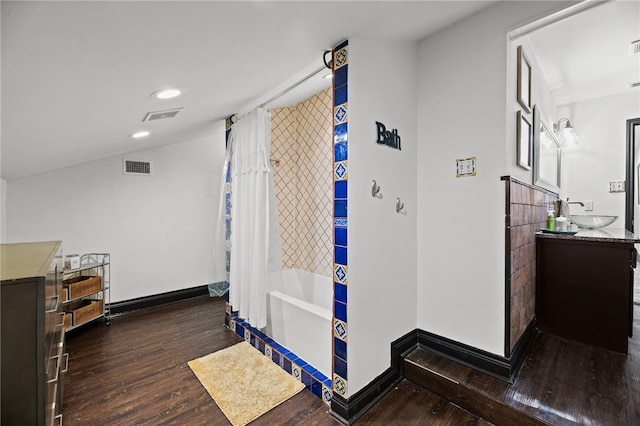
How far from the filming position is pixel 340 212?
1578 millimetres

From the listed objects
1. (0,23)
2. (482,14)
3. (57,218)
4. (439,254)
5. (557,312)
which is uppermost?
(482,14)

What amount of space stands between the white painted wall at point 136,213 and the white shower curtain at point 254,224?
23.5 inches

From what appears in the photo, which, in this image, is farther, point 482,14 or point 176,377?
point 176,377

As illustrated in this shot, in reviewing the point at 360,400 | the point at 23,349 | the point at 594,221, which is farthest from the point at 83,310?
the point at 594,221

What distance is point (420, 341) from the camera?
199 cm

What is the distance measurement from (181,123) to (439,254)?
87.6 inches

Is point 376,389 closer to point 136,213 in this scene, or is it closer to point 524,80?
point 524,80

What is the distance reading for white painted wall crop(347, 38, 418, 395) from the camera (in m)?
1.57

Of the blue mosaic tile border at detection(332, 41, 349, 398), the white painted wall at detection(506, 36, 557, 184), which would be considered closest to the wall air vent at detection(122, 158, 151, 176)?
the blue mosaic tile border at detection(332, 41, 349, 398)

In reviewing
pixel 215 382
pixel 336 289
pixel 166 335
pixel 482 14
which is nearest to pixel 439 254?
pixel 336 289

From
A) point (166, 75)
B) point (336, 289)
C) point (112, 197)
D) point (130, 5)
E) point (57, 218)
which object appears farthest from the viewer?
point (112, 197)

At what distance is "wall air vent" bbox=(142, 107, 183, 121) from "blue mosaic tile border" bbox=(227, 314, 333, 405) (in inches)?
71.5

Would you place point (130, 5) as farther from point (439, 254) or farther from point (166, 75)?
point (439, 254)

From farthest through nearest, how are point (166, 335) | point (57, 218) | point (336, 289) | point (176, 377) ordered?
point (57, 218) → point (166, 335) → point (176, 377) → point (336, 289)
